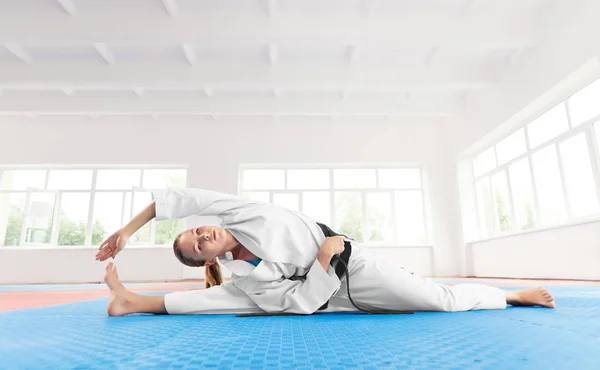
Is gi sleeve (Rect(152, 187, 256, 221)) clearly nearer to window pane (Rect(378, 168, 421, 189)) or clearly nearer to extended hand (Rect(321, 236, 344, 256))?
extended hand (Rect(321, 236, 344, 256))

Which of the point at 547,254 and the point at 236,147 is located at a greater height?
the point at 236,147

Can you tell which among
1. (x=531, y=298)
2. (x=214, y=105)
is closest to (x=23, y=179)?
(x=214, y=105)

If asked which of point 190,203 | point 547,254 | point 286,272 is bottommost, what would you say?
point 286,272

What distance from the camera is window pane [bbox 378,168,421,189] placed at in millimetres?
9672

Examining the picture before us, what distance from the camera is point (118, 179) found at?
31.1ft

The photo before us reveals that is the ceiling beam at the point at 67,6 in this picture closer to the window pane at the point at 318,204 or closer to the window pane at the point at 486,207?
the window pane at the point at 318,204

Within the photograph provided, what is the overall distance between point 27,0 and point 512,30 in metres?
6.94

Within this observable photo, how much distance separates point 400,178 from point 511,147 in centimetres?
294

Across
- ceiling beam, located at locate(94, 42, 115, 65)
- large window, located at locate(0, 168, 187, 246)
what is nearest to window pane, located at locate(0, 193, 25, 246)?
large window, located at locate(0, 168, 187, 246)

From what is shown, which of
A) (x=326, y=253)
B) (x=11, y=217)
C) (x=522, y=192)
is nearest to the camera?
(x=326, y=253)

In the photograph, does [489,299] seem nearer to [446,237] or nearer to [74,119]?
[446,237]

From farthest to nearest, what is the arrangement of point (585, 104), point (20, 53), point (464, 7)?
point (20, 53)
point (585, 104)
point (464, 7)

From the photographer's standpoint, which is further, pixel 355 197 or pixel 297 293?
pixel 355 197

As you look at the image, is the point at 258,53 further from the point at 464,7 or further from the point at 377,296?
the point at 377,296
